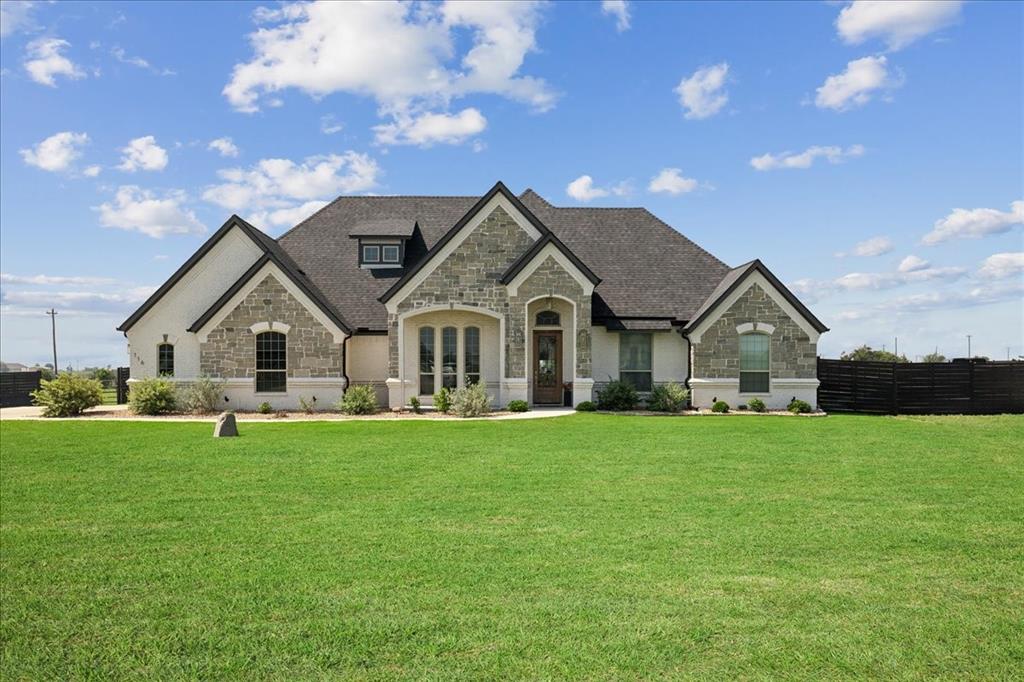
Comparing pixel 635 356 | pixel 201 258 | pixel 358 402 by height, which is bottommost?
pixel 358 402

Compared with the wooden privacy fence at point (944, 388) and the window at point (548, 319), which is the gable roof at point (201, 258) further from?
A: the wooden privacy fence at point (944, 388)

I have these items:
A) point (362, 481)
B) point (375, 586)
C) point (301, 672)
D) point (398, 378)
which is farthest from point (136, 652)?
point (398, 378)

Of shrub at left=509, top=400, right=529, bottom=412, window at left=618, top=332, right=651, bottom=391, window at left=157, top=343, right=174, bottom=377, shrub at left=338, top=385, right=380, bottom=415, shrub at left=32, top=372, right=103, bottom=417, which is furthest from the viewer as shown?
window at left=618, top=332, right=651, bottom=391

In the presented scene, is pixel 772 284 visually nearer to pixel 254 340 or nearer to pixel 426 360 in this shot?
pixel 426 360

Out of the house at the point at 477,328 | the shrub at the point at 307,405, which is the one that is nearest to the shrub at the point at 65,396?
the house at the point at 477,328

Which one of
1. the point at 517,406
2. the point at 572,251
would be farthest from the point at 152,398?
the point at 572,251

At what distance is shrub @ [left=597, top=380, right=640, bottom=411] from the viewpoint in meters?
24.6

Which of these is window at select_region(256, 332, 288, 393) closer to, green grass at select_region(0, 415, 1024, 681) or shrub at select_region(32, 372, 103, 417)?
shrub at select_region(32, 372, 103, 417)

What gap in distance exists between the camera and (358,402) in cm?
2375

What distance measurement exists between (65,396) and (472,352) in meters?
14.6

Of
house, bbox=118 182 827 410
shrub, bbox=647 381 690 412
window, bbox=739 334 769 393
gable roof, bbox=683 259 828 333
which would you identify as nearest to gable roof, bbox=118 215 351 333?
house, bbox=118 182 827 410

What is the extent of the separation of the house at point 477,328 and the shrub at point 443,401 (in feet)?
4.60

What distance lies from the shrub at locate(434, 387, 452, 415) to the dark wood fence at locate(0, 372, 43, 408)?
66.7 feet

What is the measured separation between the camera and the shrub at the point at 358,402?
23703 millimetres
